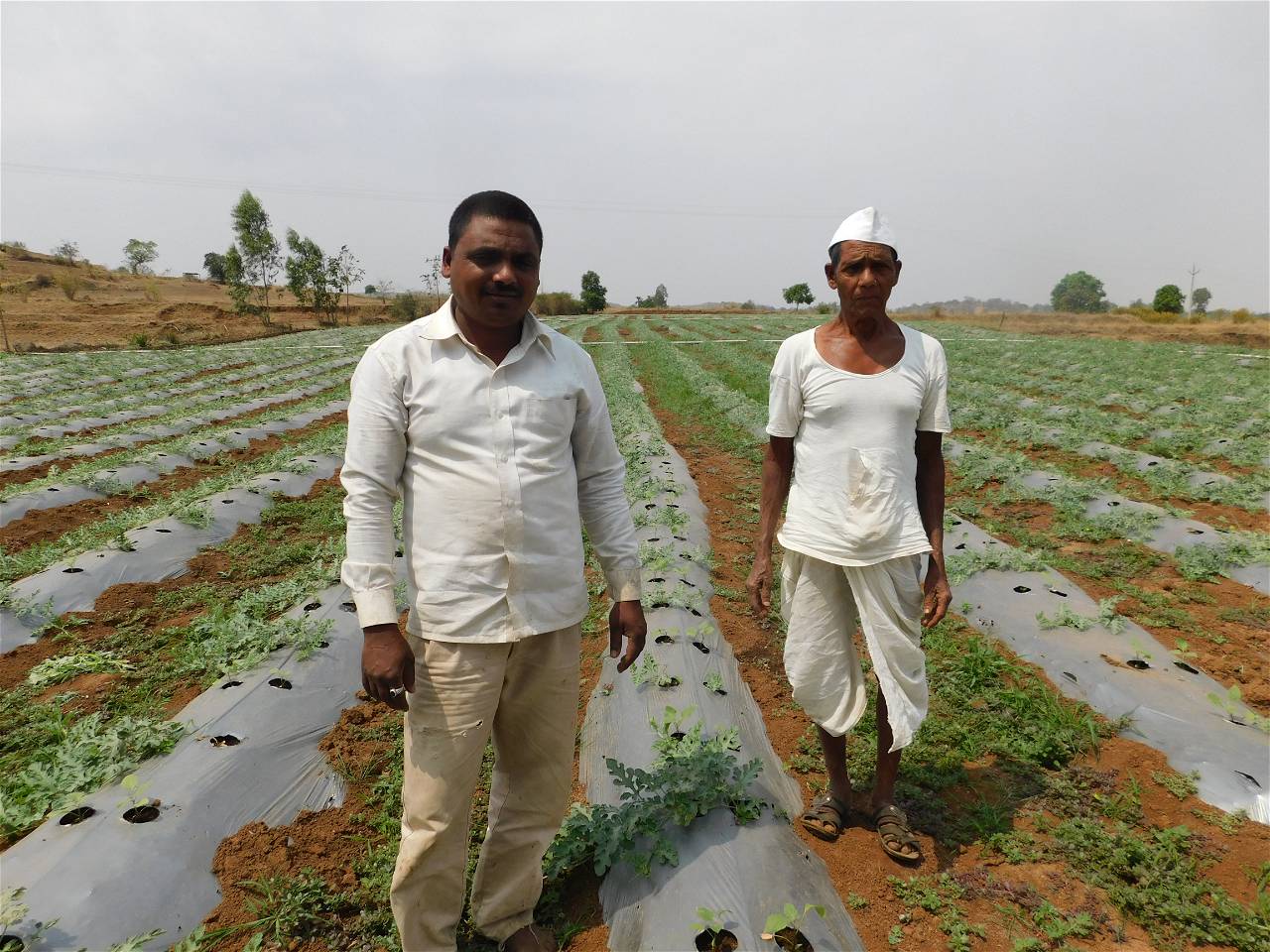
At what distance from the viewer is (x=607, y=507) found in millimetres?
2189

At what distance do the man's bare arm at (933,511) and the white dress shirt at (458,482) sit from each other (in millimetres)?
1453

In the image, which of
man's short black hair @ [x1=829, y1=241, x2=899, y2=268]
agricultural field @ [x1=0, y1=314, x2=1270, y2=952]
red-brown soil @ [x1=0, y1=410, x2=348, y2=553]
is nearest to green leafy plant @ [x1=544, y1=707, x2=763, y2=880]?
agricultural field @ [x1=0, y1=314, x2=1270, y2=952]

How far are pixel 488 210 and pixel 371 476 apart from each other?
2.64 feet

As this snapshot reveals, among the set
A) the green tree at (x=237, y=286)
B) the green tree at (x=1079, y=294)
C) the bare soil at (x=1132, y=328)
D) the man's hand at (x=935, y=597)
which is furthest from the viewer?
the green tree at (x=1079, y=294)

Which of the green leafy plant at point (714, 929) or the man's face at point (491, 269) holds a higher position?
the man's face at point (491, 269)

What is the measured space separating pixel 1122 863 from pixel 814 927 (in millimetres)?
1452

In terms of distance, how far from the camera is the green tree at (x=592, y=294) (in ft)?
194

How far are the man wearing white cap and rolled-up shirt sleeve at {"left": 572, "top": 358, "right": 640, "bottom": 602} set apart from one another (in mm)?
604

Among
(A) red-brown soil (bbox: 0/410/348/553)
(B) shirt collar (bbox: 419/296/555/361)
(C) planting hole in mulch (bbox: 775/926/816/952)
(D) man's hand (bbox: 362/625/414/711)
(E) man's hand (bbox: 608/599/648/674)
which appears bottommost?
(A) red-brown soil (bbox: 0/410/348/553)

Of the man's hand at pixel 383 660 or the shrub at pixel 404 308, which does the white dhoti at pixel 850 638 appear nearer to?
the man's hand at pixel 383 660

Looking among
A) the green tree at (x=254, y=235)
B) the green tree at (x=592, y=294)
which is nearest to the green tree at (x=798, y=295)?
the green tree at (x=592, y=294)

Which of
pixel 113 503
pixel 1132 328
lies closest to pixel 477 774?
pixel 113 503

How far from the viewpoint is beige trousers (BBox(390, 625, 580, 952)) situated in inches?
73.9

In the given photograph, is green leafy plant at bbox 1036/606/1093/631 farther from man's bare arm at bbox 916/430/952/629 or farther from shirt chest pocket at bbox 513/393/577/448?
shirt chest pocket at bbox 513/393/577/448
